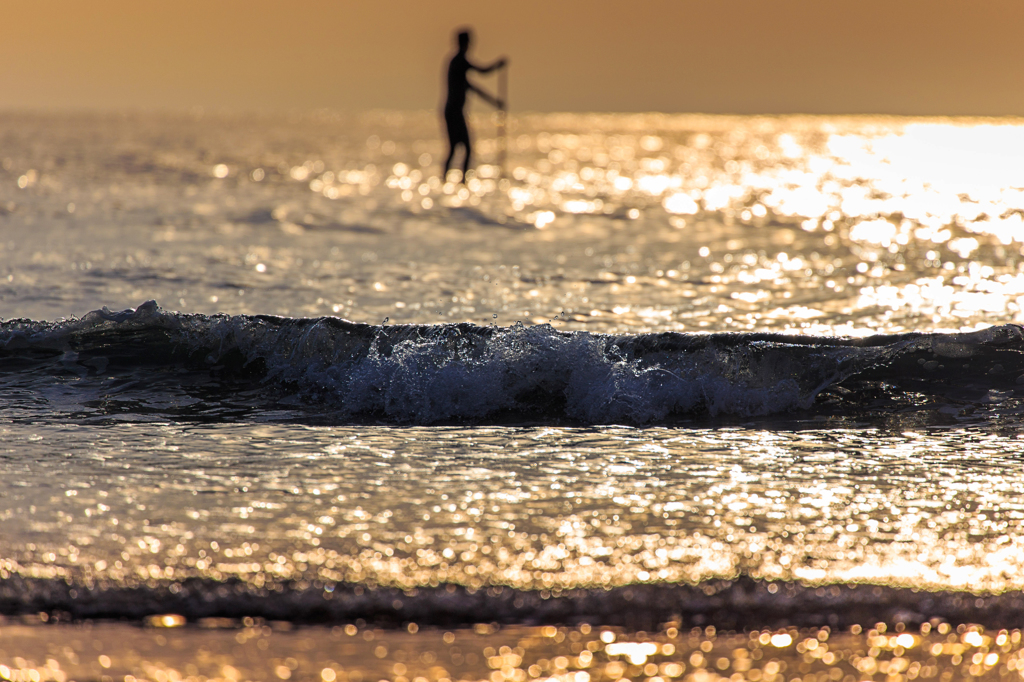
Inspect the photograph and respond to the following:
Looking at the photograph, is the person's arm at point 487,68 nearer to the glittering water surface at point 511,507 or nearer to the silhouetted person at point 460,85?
the silhouetted person at point 460,85

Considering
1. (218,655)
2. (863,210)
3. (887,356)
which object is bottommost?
(218,655)

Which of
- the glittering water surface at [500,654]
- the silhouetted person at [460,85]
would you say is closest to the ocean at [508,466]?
the glittering water surface at [500,654]

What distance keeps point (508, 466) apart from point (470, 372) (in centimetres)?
122

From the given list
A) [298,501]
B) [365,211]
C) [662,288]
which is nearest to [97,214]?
[365,211]

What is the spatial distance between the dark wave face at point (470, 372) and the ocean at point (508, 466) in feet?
0.07

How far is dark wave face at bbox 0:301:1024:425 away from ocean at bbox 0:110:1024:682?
2 centimetres

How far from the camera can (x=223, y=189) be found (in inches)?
696

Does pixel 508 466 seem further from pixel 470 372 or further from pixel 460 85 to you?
pixel 460 85

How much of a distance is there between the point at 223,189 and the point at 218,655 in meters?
16.9

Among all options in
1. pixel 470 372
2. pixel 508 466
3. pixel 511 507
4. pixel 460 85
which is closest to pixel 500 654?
pixel 511 507

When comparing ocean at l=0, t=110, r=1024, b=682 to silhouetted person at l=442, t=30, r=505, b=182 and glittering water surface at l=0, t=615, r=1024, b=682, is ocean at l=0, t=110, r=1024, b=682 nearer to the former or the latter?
glittering water surface at l=0, t=615, r=1024, b=682

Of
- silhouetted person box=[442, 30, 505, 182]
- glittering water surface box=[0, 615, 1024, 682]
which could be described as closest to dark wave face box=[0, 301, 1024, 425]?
glittering water surface box=[0, 615, 1024, 682]

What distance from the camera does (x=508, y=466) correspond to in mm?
3148

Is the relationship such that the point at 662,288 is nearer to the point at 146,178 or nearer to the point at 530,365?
the point at 530,365
